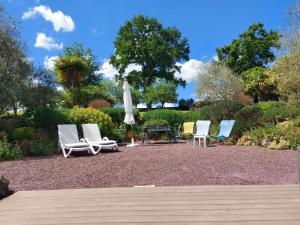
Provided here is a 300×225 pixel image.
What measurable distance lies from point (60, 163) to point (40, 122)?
5191 mm

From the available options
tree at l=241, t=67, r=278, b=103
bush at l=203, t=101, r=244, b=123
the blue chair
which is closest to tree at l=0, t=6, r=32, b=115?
the blue chair

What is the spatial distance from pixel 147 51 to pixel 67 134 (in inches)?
1318

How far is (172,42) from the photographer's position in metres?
47.2

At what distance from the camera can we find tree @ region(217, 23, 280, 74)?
45125 mm

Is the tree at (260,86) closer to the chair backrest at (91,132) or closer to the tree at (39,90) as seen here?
the tree at (39,90)

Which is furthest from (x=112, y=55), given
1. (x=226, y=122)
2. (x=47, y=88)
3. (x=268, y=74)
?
(x=226, y=122)

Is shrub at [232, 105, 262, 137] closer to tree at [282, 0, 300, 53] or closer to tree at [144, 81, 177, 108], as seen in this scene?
tree at [282, 0, 300, 53]

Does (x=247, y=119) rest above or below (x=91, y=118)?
below

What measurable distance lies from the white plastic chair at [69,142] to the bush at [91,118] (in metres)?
2.39

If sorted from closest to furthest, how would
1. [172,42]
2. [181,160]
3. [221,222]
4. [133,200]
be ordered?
[221,222], [133,200], [181,160], [172,42]

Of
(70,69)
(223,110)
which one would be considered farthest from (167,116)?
(70,69)

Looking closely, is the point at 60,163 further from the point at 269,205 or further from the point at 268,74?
the point at 268,74

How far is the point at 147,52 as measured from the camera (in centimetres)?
4553

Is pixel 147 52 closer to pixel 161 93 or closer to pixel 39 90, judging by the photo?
pixel 161 93
